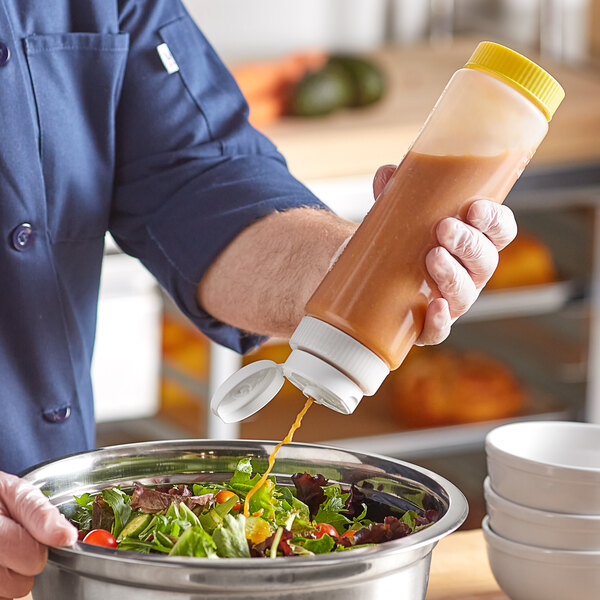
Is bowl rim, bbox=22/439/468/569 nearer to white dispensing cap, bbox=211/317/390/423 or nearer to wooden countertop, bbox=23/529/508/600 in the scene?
white dispensing cap, bbox=211/317/390/423

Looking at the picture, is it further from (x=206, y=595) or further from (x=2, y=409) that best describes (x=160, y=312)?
(x=206, y=595)

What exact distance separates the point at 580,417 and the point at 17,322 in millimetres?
2002

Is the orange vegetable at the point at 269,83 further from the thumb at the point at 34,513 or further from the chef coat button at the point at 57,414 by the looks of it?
the thumb at the point at 34,513

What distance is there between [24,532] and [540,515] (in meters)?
0.47

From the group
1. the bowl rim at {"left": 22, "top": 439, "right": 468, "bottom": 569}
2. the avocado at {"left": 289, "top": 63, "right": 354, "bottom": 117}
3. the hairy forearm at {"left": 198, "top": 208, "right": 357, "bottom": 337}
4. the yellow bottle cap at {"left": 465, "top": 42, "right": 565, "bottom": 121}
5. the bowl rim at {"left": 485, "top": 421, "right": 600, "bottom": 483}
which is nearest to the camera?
the bowl rim at {"left": 22, "top": 439, "right": 468, "bottom": 569}

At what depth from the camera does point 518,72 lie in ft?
2.78

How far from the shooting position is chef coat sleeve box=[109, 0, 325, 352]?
1.38m

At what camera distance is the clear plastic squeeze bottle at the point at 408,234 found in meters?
0.85

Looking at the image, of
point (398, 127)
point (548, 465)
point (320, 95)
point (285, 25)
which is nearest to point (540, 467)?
point (548, 465)

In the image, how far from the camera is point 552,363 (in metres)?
3.00

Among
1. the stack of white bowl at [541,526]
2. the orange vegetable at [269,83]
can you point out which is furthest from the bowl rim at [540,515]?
the orange vegetable at [269,83]

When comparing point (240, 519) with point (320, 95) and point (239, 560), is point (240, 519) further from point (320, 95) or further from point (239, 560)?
point (320, 95)

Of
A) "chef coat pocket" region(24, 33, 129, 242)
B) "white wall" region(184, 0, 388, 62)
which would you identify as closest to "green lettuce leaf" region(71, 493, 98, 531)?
"chef coat pocket" region(24, 33, 129, 242)

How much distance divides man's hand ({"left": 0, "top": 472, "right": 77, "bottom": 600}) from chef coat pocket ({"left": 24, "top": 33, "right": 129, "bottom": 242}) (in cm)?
55
